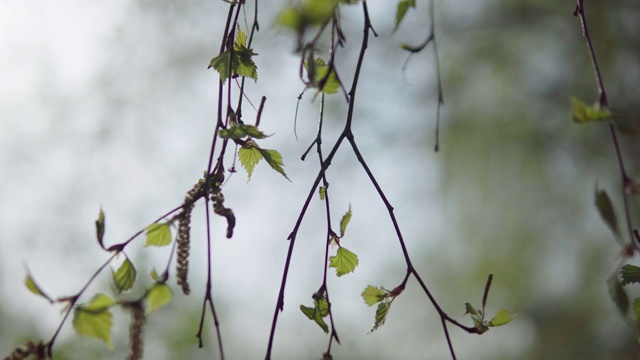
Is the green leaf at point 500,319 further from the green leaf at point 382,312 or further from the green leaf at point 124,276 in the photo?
the green leaf at point 124,276

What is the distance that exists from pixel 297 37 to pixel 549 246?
2411 mm

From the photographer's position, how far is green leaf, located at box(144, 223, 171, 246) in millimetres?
319

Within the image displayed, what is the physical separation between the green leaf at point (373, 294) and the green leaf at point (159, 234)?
0.13 meters

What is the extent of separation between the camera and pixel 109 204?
2568 mm

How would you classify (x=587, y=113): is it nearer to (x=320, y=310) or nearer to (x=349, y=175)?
(x=320, y=310)

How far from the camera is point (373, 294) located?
40 centimetres

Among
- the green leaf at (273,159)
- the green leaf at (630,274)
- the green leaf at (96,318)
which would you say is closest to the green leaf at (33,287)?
the green leaf at (96,318)

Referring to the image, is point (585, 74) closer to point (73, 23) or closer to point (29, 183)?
point (73, 23)

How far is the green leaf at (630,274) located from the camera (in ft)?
1.13

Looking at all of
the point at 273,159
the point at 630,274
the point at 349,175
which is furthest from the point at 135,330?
the point at 349,175

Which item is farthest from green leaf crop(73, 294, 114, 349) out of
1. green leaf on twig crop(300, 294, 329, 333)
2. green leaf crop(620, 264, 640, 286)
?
green leaf crop(620, 264, 640, 286)

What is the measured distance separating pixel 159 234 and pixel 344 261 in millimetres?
138

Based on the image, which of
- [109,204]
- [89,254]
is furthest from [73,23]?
[89,254]

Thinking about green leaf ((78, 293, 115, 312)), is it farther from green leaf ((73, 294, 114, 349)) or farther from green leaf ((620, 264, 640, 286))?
green leaf ((620, 264, 640, 286))
